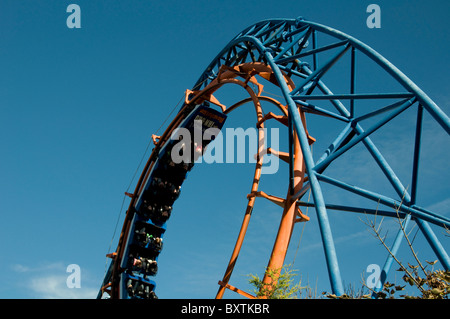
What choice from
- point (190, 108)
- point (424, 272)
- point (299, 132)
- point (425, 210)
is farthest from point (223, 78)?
point (424, 272)

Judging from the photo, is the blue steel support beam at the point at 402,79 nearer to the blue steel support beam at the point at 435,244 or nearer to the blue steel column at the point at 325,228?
the blue steel column at the point at 325,228

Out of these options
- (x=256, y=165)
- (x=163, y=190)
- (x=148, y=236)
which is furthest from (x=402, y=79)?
(x=148, y=236)

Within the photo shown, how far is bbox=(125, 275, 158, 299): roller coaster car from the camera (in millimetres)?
15999

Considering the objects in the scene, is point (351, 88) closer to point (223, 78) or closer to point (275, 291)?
point (275, 291)

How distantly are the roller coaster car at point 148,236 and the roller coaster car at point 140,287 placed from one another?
3.95ft

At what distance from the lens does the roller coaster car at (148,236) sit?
16.9 meters

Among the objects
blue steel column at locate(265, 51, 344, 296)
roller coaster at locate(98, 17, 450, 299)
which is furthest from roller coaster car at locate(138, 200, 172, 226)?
blue steel column at locate(265, 51, 344, 296)

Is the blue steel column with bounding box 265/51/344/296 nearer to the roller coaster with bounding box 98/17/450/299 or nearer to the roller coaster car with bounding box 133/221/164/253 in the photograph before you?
the roller coaster with bounding box 98/17/450/299

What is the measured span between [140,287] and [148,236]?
1830 millimetres

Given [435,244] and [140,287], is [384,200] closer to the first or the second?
[435,244]

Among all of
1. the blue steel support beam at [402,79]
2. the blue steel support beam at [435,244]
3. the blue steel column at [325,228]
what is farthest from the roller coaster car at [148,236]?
the blue steel support beam at [435,244]

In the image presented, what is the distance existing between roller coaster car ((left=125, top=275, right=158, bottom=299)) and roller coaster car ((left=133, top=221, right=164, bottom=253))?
3.95ft

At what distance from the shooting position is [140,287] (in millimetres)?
16203

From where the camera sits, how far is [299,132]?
24.7 ft
